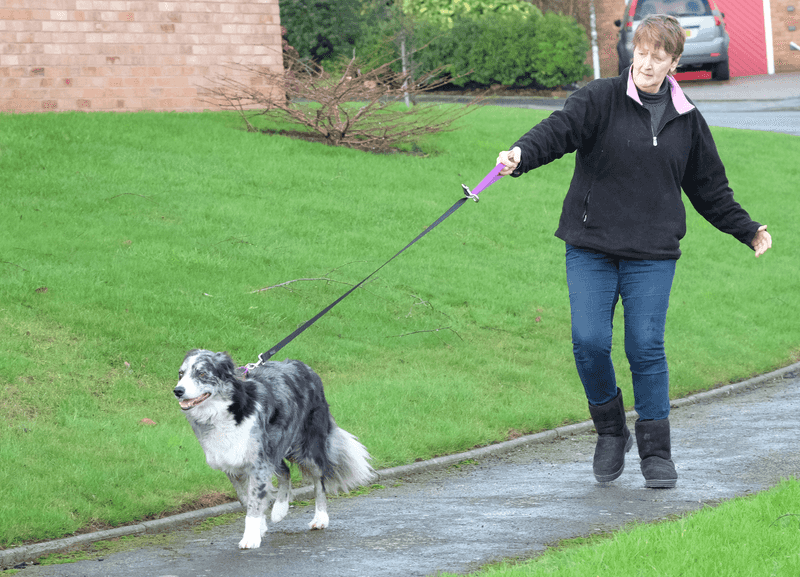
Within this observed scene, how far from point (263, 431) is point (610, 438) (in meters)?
2.25

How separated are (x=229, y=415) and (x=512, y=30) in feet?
93.2

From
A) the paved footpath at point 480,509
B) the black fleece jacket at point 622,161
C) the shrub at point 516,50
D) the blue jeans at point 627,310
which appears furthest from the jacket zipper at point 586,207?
the shrub at point 516,50

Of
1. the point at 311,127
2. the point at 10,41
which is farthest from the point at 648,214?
the point at 10,41

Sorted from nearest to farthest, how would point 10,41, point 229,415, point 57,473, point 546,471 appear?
point 229,415 → point 57,473 → point 546,471 → point 10,41

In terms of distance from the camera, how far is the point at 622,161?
5.48 m

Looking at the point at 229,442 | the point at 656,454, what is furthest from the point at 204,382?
the point at 656,454

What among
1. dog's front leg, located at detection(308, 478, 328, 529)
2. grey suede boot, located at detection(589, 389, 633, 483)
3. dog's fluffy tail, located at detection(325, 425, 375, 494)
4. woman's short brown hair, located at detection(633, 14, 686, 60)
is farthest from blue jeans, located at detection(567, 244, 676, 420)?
dog's front leg, located at detection(308, 478, 328, 529)

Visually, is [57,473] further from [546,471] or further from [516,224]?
[516,224]

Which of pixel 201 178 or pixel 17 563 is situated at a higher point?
pixel 201 178

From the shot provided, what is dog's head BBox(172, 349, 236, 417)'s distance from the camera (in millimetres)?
4781

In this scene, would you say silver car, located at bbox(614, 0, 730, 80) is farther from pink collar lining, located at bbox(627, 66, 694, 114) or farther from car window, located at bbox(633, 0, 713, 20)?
pink collar lining, located at bbox(627, 66, 694, 114)

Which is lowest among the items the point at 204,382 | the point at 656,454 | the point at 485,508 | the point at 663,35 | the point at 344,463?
the point at 485,508

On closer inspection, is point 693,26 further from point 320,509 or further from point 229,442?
point 229,442

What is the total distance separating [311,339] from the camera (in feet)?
31.1
